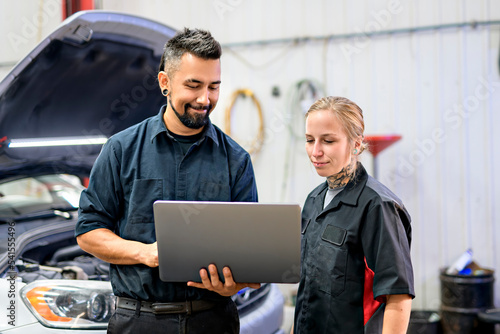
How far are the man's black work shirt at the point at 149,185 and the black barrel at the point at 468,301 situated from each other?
3.18 meters

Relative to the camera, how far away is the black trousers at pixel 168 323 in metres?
1.51

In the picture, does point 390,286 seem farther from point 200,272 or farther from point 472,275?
point 472,275

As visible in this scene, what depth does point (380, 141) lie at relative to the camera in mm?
4262

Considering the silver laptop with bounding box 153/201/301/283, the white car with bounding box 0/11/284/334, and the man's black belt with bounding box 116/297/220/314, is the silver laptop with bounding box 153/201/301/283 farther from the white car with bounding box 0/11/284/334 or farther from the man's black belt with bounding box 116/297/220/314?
the white car with bounding box 0/11/284/334

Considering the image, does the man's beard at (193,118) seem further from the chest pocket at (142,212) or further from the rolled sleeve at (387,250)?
the rolled sleeve at (387,250)

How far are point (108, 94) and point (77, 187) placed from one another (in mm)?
861

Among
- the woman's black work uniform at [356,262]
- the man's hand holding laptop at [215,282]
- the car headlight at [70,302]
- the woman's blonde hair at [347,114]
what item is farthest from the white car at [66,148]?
the woman's blonde hair at [347,114]

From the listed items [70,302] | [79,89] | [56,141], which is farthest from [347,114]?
[56,141]

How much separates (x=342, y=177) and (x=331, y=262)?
0.88 feet

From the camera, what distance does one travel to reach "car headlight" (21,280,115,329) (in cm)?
187

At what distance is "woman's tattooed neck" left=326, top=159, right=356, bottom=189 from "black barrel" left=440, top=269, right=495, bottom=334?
3.11 m

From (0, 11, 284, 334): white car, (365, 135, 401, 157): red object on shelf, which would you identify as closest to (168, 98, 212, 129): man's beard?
(0, 11, 284, 334): white car

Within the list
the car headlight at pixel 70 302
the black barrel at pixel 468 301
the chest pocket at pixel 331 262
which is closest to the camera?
the chest pocket at pixel 331 262

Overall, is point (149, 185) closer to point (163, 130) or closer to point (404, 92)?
point (163, 130)
